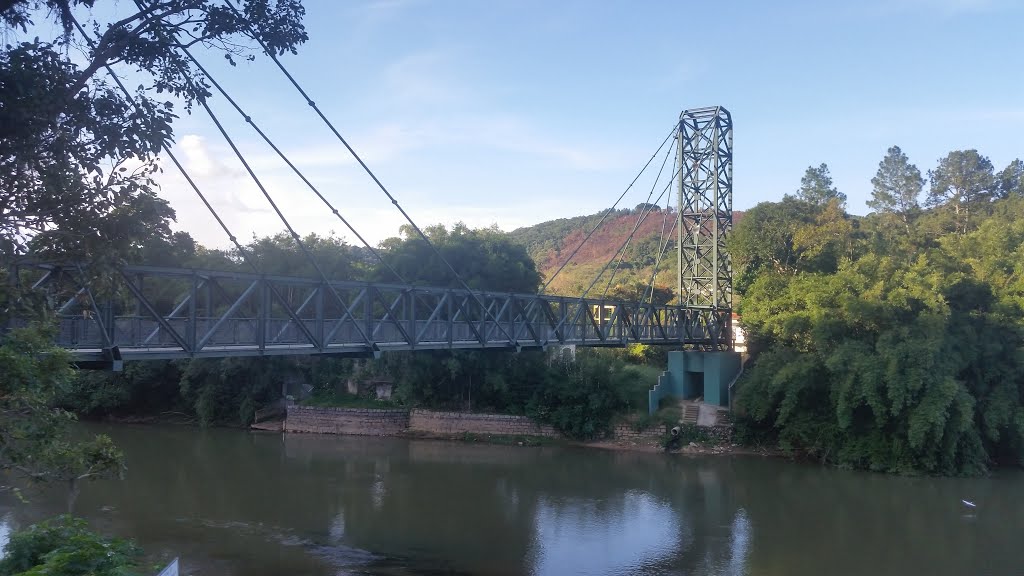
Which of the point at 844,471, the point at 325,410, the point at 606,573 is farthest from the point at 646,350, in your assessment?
the point at 606,573

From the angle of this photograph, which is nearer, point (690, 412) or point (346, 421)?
point (690, 412)

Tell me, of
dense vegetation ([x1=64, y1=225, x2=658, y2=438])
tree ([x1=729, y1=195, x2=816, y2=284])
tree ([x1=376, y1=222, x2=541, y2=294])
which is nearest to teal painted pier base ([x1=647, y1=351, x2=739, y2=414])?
dense vegetation ([x1=64, y1=225, x2=658, y2=438])

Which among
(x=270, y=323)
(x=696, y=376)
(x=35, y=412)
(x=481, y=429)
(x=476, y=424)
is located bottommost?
(x=481, y=429)

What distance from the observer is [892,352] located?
18750 mm

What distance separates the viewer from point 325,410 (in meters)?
27.3

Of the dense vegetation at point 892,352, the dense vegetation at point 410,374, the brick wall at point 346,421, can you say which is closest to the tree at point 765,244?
the dense vegetation at point 892,352

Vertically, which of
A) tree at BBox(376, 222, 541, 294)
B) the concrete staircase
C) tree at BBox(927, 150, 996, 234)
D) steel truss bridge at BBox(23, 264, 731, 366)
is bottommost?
the concrete staircase

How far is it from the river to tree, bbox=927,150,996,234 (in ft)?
57.1

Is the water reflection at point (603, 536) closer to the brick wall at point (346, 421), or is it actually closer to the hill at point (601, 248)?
the brick wall at point (346, 421)

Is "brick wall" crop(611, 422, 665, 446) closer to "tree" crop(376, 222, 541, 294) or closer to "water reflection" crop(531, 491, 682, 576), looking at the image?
"tree" crop(376, 222, 541, 294)

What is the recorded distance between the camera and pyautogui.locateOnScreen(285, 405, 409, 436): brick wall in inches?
1052

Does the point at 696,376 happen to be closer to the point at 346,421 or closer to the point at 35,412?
the point at 346,421

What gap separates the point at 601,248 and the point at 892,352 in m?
60.8

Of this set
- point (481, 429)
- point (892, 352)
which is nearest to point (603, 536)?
point (892, 352)
